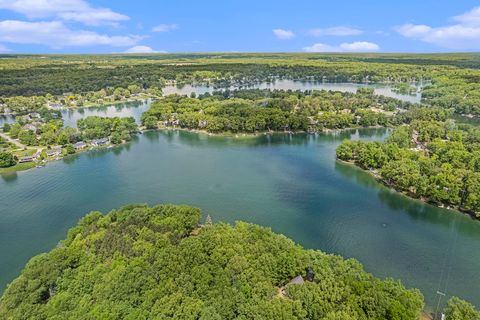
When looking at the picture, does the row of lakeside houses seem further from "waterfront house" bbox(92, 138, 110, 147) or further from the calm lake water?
the calm lake water

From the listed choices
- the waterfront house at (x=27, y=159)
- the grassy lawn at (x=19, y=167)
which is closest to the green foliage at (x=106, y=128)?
the waterfront house at (x=27, y=159)

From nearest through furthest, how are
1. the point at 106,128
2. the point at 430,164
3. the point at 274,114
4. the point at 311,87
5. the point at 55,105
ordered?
the point at 430,164
the point at 106,128
the point at 274,114
the point at 55,105
the point at 311,87

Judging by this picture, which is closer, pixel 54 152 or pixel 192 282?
pixel 192 282

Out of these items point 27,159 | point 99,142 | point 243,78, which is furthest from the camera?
point 243,78

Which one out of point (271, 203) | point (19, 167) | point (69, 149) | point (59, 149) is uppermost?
point (69, 149)

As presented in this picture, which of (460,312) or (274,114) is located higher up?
(274,114)

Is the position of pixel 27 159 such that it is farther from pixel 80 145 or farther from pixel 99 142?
pixel 99 142

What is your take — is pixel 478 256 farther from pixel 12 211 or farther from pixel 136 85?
pixel 136 85

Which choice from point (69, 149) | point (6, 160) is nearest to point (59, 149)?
point (69, 149)

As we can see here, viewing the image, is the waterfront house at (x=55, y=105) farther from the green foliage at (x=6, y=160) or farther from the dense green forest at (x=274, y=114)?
the green foliage at (x=6, y=160)
